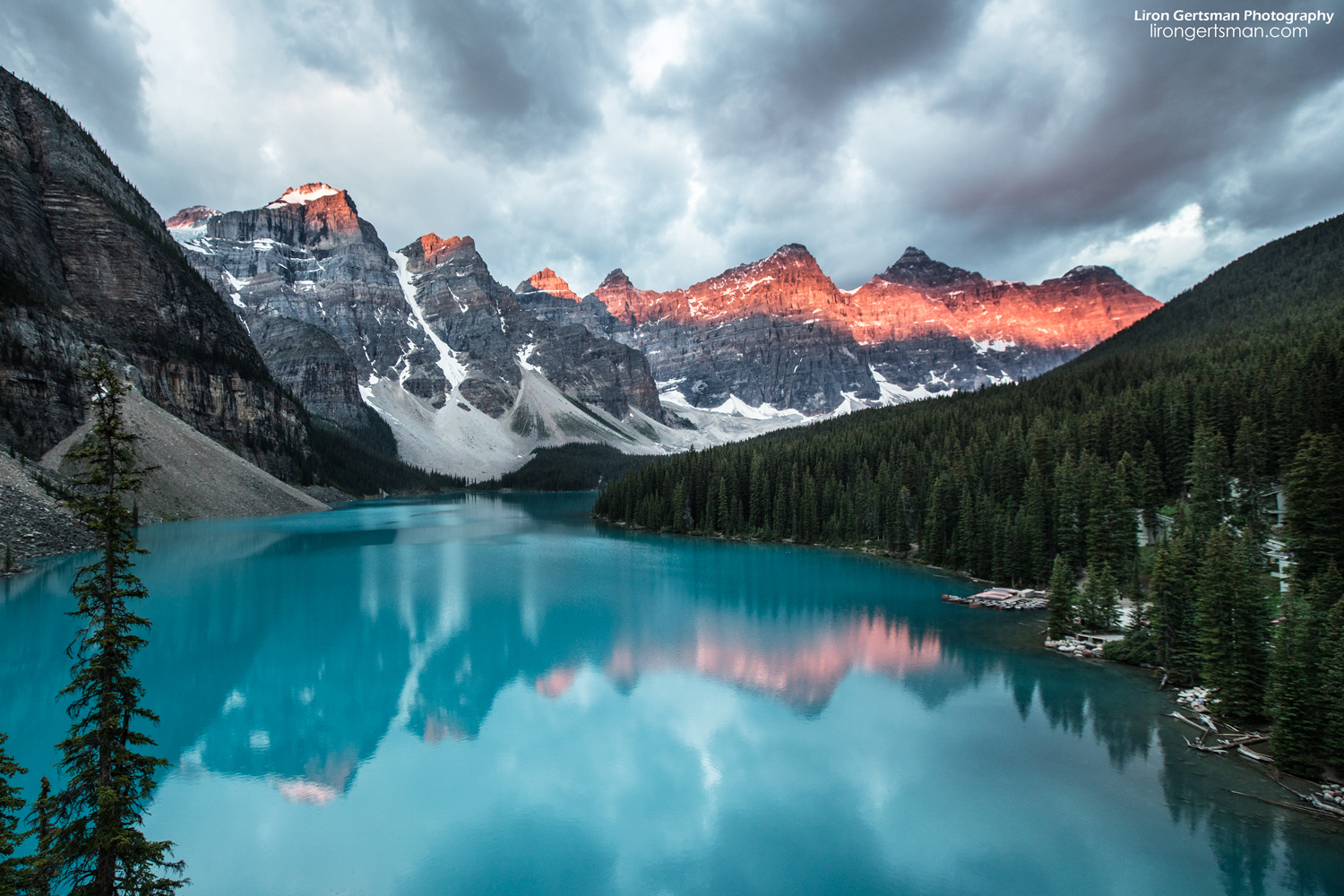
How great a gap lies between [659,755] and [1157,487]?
3835 cm

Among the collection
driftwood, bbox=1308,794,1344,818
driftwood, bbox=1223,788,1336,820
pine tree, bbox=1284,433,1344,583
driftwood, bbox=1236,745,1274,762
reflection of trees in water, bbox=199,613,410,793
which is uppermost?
pine tree, bbox=1284,433,1344,583

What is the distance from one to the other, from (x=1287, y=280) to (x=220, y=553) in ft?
381

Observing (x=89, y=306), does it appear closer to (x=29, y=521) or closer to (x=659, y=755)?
(x=29, y=521)

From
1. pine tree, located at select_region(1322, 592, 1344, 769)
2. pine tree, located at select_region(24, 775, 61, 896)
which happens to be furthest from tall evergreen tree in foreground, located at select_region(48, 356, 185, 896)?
pine tree, located at select_region(1322, 592, 1344, 769)

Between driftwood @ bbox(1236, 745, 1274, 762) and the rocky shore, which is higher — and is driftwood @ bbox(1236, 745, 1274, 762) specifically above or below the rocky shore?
A: below

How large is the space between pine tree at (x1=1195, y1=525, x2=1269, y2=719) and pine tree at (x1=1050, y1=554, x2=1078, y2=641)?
7.46m

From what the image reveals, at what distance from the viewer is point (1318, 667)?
1484cm

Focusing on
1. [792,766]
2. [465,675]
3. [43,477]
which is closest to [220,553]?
[43,477]

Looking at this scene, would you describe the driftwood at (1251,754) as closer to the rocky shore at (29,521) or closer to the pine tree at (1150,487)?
the pine tree at (1150,487)

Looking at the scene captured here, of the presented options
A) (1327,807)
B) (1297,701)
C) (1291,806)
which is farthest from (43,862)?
(1297,701)

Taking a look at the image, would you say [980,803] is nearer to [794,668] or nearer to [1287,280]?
[794,668]

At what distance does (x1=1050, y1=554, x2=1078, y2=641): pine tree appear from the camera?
27094 millimetres

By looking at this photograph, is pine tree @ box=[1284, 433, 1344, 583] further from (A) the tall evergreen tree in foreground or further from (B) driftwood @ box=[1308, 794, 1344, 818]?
(A) the tall evergreen tree in foreground

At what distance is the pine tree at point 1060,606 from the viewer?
27094 millimetres
